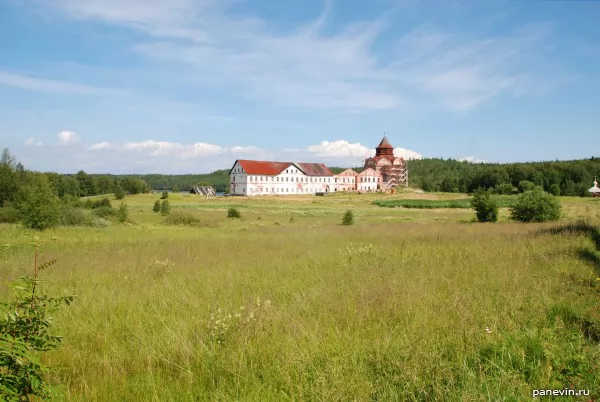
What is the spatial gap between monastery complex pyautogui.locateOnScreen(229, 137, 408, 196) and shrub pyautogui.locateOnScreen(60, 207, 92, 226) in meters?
67.0

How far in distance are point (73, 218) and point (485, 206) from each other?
3368 cm

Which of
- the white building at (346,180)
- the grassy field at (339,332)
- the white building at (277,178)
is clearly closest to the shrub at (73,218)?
the grassy field at (339,332)

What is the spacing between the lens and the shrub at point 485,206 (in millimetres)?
33250

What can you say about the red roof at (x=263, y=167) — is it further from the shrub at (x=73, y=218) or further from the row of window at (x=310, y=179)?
the shrub at (x=73, y=218)

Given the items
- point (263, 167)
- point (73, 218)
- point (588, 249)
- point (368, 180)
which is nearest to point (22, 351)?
point (588, 249)

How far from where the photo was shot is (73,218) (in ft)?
99.9

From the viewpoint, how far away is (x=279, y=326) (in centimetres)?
509

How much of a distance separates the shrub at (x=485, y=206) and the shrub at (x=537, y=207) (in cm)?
379

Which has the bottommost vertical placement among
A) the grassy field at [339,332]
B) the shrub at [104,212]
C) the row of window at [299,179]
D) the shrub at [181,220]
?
the shrub at [181,220]

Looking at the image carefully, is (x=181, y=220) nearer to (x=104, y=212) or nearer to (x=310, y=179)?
(x=104, y=212)

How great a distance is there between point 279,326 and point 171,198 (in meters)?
79.8

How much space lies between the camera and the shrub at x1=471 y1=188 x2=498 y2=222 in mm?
33250

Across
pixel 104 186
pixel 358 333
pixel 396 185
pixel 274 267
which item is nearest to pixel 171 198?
pixel 104 186

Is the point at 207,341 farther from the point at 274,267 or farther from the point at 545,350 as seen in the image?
the point at 274,267
